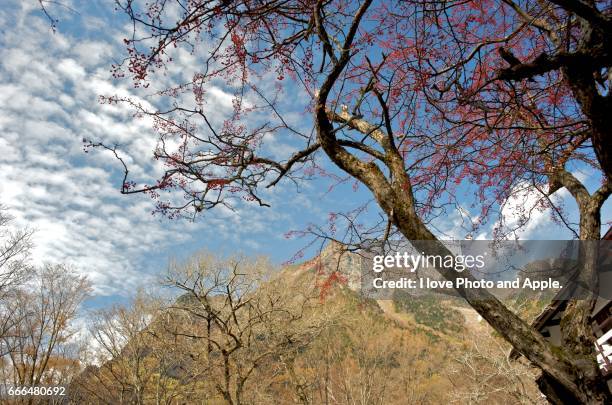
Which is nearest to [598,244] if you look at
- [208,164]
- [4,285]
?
[208,164]

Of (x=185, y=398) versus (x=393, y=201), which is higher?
(x=393, y=201)

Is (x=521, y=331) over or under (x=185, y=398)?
over

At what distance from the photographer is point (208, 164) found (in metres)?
3.87

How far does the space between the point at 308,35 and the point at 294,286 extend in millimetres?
19590

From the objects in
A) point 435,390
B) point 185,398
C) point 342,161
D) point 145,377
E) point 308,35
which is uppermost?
point 308,35

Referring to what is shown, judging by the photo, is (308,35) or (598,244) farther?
(598,244)

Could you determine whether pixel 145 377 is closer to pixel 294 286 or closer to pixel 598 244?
pixel 294 286

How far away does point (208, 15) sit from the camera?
271 cm

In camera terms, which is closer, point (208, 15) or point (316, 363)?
point (208, 15)

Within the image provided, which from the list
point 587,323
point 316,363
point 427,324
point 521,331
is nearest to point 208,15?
point 521,331

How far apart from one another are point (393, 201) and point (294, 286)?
1951 cm

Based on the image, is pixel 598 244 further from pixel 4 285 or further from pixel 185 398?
pixel 185 398

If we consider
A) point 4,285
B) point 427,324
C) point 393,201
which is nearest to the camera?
point 393,201

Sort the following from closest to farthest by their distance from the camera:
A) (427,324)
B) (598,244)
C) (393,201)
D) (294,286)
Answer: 1. (393,201)
2. (598,244)
3. (294,286)
4. (427,324)
